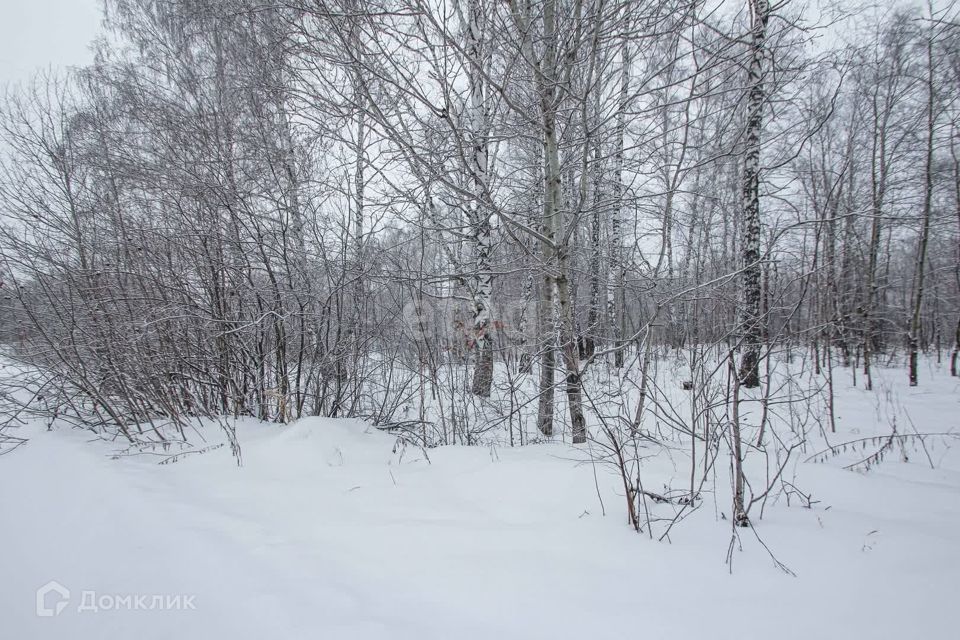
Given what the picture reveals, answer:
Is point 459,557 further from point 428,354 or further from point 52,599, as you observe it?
point 428,354

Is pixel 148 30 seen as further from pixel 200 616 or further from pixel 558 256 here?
pixel 200 616

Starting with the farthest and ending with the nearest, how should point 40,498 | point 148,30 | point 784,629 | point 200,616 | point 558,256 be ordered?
point 148,30, point 558,256, point 40,498, point 200,616, point 784,629

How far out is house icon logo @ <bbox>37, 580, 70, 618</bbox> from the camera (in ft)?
4.64

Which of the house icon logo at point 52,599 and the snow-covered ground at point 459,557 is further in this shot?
the house icon logo at point 52,599

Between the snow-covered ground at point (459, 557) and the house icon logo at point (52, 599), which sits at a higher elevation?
the snow-covered ground at point (459, 557)

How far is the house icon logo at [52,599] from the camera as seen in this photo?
142cm

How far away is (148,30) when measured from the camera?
673cm

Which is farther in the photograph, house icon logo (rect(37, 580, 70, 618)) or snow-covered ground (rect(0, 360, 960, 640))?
house icon logo (rect(37, 580, 70, 618))

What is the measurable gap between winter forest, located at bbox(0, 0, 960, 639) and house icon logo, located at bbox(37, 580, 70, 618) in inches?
1.4

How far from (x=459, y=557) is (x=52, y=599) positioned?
1.55m

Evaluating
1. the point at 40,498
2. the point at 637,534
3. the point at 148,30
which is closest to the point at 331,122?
the point at 40,498

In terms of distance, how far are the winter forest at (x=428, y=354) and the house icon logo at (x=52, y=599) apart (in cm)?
4

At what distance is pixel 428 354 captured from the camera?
3.75m

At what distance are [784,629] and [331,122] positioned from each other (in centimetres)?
425
